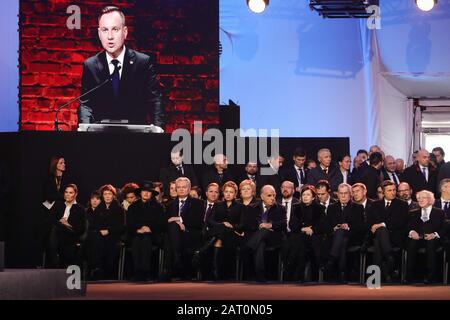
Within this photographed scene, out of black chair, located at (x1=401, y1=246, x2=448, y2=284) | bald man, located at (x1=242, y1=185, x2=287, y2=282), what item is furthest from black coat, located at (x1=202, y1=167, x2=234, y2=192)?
black chair, located at (x1=401, y1=246, x2=448, y2=284)

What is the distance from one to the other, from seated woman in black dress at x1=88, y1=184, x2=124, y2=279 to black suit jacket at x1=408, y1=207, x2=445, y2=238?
299 centimetres

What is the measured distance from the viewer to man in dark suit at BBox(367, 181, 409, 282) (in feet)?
35.3

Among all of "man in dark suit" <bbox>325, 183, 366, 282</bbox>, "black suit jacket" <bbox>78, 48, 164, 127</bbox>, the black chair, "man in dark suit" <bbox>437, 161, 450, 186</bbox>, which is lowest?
the black chair

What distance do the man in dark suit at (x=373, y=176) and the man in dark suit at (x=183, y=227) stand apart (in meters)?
1.92

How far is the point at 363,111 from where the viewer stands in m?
14.2

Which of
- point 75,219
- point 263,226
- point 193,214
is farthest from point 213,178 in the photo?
point 75,219

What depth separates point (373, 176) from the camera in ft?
39.2

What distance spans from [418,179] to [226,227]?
2.32 m

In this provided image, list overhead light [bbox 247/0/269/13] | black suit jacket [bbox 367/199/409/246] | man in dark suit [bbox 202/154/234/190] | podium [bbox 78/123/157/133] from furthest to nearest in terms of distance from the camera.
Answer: overhead light [bbox 247/0/269/13] → podium [bbox 78/123/157/133] → man in dark suit [bbox 202/154/234/190] → black suit jacket [bbox 367/199/409/246]

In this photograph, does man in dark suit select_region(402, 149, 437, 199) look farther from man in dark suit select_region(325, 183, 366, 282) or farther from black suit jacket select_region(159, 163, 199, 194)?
black suit jacket select_region(159, 163, 199, 194)

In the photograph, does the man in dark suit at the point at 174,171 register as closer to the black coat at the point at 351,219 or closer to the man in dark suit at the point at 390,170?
the black coat at the point at 351,219
